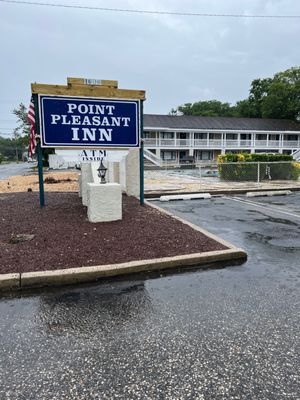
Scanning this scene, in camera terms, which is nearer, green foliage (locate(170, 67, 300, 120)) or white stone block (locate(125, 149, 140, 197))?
white stone block (locate(125, 149, 140, 197))

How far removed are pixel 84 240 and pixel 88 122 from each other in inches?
130

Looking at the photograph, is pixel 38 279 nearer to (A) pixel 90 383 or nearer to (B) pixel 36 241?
(B) pixel 36 241

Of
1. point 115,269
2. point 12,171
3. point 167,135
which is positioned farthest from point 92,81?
point 167,135

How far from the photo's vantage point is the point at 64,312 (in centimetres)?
329

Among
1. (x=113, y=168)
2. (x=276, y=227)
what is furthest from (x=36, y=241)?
(x=113, y=168)

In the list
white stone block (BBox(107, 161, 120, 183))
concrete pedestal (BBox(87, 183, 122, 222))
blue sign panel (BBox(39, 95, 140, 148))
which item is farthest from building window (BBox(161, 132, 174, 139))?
concrete pedestal (BBox(87, 183, 122, 222))

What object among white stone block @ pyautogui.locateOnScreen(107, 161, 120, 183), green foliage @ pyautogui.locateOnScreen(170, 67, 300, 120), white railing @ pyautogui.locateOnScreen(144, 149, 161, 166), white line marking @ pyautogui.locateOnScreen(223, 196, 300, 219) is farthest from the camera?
green foliage @ pyautogui.locateOnScreen(170, 67, 300, 120)

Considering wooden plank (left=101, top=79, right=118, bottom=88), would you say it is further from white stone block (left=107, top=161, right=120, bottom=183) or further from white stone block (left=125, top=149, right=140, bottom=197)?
white stone block (left=107, top=161, right=120, bottom=183)

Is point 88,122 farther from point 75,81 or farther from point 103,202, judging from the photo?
point 103,202

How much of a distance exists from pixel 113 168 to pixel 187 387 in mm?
9897

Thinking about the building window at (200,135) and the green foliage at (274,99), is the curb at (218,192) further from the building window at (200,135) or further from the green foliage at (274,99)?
the green foliage at (274,99)

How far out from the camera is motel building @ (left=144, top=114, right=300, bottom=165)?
1657 inches

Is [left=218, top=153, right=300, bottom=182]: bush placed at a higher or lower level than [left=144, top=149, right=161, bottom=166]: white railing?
lower

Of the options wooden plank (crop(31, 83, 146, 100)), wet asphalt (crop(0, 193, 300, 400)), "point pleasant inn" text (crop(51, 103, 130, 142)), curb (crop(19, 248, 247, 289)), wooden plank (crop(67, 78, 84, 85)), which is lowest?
wet asphalt (crop(0, 193, 300, 400))
